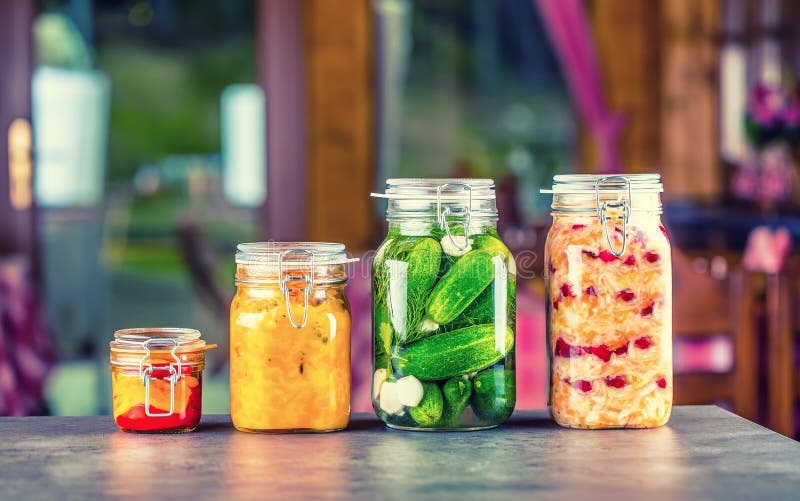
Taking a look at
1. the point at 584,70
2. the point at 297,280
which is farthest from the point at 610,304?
the point at 584,70

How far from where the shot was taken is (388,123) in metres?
5.06

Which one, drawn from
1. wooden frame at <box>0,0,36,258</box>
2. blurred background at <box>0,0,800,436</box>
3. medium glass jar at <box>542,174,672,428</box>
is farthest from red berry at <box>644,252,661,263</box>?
wooden frame at <box>0,0,36,258</box>

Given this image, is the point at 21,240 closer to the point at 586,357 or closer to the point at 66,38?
the point at 66,38

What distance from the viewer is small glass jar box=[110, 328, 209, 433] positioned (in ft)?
2.96

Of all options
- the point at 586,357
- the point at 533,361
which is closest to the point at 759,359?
the point at 533,361

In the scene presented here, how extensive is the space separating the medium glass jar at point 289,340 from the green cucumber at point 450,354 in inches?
2.3

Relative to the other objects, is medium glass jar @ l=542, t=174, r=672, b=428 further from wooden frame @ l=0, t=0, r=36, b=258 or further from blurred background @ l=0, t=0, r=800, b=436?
wooden frame @ l=0, t=0, r=36, b=258

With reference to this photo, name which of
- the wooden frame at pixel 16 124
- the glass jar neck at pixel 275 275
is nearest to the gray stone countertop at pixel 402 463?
the glass jar neck at pixel 275 275

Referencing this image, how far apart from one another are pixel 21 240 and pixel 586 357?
12.8 ft

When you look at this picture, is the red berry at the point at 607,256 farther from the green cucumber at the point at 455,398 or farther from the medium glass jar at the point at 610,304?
the green cucumber at the point at 455,398

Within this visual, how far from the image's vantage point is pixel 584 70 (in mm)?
4199

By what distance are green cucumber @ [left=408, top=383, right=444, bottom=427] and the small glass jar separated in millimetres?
180

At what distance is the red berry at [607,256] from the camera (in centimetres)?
91

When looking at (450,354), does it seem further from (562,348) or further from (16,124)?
(16,124)
